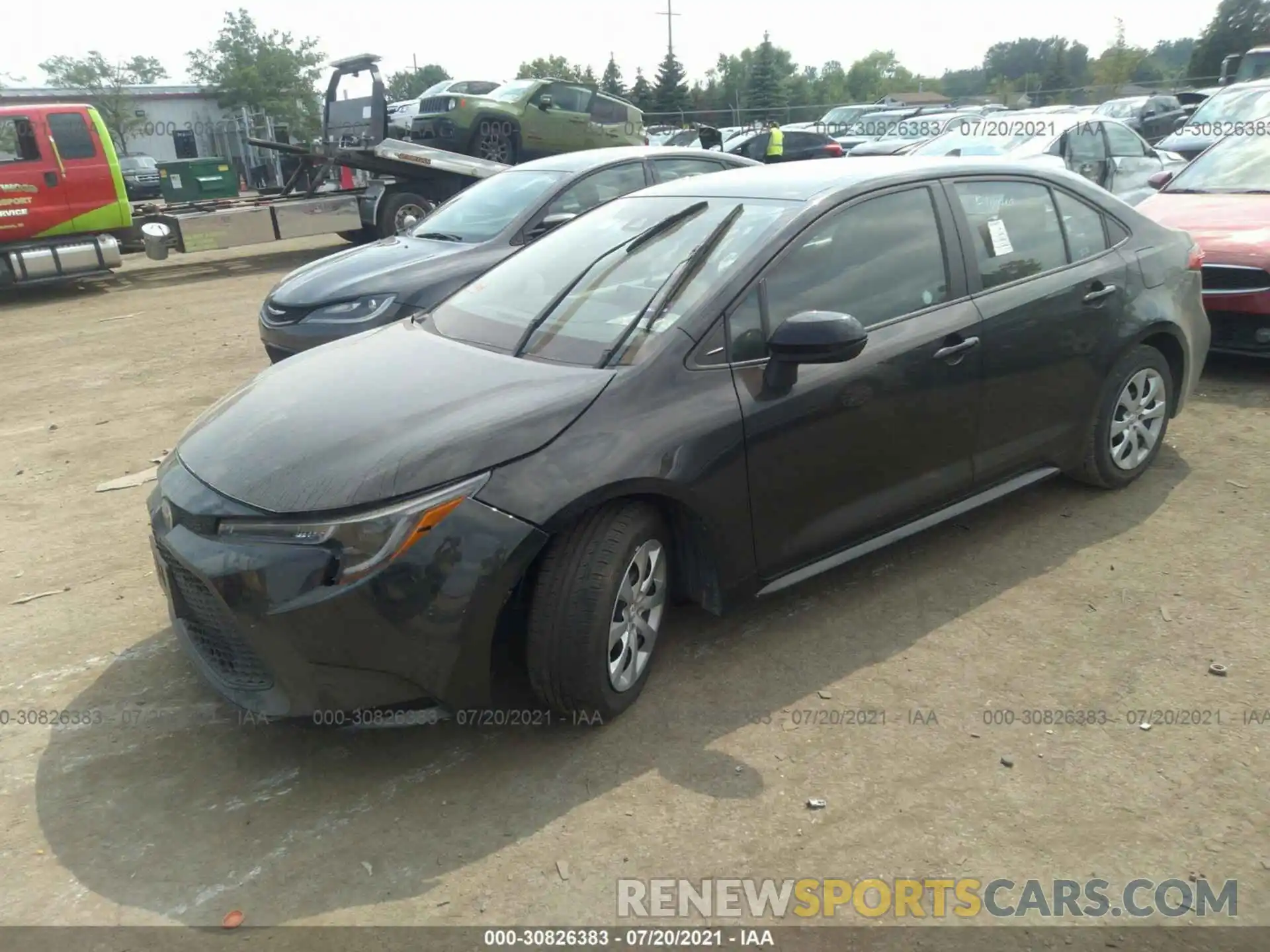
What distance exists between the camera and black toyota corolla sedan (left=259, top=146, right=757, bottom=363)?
6.62 metres

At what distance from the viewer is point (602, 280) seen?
3775 mm

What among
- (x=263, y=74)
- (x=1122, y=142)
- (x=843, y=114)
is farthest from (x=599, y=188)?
(x=263, y=74)

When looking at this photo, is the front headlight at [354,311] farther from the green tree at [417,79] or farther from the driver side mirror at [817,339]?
the green tree at [417,79]

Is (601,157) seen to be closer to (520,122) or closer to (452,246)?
(452,246)

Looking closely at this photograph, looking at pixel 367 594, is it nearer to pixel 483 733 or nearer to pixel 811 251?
pixel 483 733

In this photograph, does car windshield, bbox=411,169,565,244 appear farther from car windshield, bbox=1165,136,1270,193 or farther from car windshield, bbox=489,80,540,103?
car windshield, bbox=489,80,540,103

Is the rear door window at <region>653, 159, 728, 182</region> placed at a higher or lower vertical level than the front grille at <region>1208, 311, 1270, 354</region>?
higher

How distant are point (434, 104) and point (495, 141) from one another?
1158 mm

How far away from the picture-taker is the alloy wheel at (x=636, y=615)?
314cm

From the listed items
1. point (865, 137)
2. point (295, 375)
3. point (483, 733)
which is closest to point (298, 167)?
point (295, 375)

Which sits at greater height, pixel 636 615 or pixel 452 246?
pixel 452 246

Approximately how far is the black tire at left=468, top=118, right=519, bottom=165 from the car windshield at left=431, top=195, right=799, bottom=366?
13033 millimetres

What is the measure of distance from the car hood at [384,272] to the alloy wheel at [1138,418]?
12.7ft

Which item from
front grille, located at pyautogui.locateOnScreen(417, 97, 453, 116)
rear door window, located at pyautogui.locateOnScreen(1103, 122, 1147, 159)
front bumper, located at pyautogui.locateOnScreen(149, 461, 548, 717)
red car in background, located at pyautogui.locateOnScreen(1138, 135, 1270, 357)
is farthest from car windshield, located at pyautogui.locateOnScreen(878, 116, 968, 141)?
front bumper, located at pyautogui.locateOnScreen(149, 461, 548, 717)
